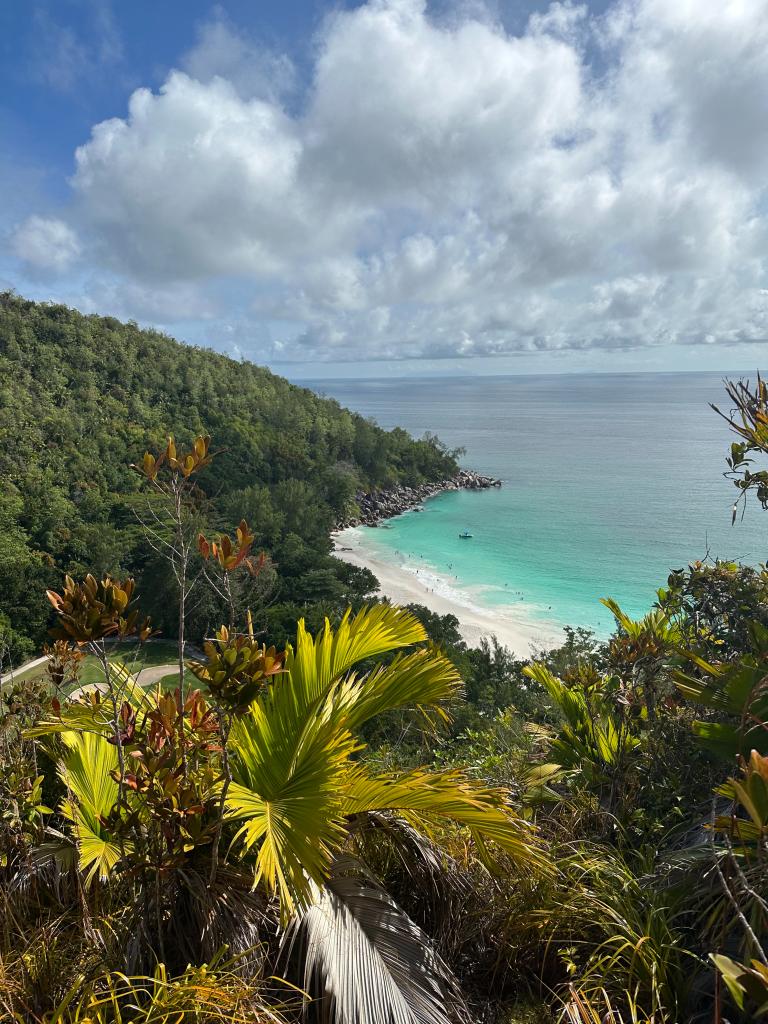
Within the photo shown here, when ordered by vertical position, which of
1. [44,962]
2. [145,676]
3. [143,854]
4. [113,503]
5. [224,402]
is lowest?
[145,676]

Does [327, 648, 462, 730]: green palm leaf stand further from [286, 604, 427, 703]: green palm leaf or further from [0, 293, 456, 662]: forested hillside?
[0, 293, 456, 662]: forested hillside

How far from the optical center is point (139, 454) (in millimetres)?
41688

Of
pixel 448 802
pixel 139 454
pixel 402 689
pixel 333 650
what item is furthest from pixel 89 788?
Answer: pixel 139 454

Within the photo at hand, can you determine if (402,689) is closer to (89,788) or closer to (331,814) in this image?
(331,814)

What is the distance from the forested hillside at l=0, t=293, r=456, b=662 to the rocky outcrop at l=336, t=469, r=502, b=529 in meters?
1.27

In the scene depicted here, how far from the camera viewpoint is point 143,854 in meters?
1.82

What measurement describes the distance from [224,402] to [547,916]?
59.2 metres

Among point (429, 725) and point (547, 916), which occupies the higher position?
point (429, 725)

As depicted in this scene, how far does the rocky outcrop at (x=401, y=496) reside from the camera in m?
47.9

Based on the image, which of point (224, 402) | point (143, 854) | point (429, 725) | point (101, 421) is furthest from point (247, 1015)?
point (224, 402)

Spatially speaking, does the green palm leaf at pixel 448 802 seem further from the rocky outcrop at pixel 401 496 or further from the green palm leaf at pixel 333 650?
the rocky outcrop at pixel 401 496

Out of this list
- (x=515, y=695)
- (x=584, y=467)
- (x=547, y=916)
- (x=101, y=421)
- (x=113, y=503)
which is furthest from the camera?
(x=584, y=467)

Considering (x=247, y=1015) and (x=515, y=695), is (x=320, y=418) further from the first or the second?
(x=247, y=1015)

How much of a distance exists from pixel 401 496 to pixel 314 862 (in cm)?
5177
